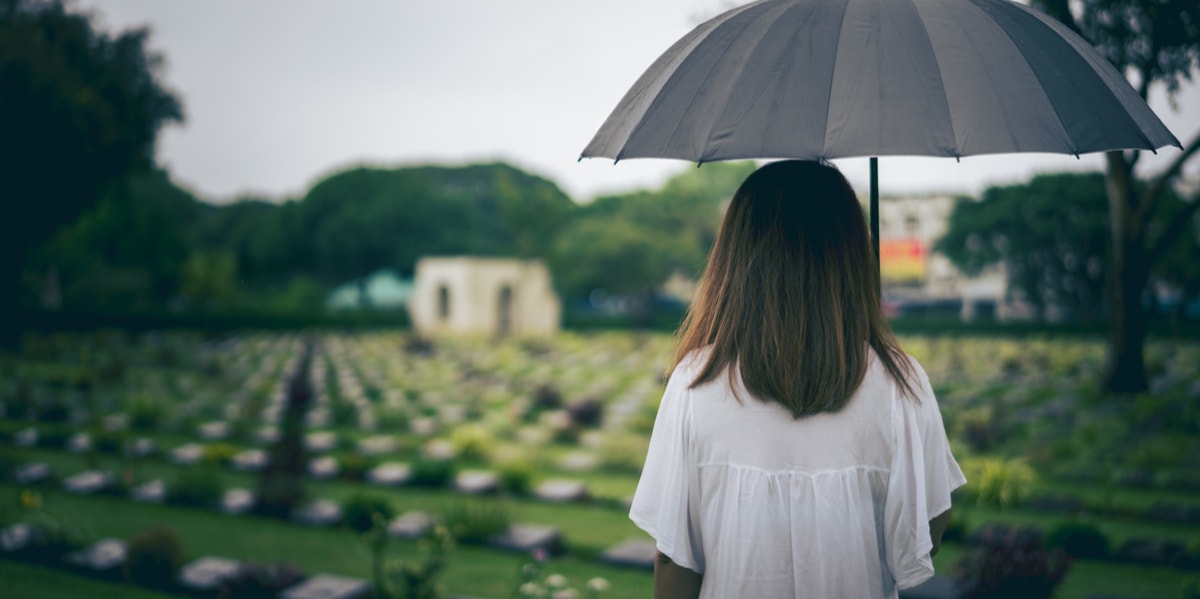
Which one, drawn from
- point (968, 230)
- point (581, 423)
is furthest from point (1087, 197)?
point (581, 423)

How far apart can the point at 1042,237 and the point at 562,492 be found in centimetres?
1904

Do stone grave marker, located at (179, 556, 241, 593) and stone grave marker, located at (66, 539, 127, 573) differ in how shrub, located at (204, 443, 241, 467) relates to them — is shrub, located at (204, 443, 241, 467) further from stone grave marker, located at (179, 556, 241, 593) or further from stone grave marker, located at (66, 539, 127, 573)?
stone grave marker, located at (179, 556, 241, 593)

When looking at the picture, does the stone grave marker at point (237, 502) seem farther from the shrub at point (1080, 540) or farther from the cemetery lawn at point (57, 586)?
the shrub at point (1080, 540)

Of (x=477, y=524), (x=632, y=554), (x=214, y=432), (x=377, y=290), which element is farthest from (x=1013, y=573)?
(x=377, y=290)

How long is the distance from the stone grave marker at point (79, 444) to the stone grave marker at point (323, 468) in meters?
2.54

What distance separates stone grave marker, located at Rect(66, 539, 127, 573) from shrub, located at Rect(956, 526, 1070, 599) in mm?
4593

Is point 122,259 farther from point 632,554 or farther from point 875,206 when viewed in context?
point 875,206

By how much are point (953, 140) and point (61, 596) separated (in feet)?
16.6

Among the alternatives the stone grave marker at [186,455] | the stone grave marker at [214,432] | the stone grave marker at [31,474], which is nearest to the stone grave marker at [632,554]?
the stone grave marker at [186,455]

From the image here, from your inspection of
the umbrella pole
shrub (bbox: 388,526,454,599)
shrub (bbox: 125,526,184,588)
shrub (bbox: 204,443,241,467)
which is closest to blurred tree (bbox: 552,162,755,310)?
shrub (bbox: 204,443,241,467)

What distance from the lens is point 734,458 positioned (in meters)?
1.48

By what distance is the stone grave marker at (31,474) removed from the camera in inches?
282

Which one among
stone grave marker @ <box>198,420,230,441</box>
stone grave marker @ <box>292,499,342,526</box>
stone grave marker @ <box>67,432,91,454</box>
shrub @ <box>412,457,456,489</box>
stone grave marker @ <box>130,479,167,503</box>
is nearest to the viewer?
stone grave marker @ <box>292,499,342,526</box>

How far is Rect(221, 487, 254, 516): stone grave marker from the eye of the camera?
6.41 metres
